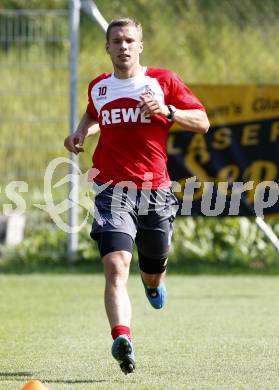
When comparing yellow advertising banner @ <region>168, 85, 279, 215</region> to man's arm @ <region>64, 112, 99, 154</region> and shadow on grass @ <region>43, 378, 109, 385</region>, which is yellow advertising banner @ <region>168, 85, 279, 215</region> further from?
shadow on grass @ <region>43, 378, 109, 385</region>

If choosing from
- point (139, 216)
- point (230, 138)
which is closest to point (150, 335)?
Answer: point (139, 216)

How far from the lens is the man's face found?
6.03 m

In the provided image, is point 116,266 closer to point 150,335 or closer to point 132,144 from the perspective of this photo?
point 132,144

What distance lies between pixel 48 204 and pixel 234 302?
3650 mm

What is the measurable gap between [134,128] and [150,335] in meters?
1.81

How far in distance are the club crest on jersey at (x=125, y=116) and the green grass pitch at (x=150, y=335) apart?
1376 mm

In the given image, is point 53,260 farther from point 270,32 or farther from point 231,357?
point 231,357

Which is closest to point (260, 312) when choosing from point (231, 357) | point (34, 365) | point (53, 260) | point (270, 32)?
point (231, 357)

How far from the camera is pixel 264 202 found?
1136 cm

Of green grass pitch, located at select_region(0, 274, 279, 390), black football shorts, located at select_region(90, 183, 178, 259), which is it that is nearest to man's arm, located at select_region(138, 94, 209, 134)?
black football shorts, located at select_region(90, 183, 178, 259)

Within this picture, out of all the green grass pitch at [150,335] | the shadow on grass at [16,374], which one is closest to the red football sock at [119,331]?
the green grass pitch at [150,335]

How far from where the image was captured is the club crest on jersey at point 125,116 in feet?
19.9

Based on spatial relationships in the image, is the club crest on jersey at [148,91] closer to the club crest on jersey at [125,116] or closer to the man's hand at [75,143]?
the club crest on jersey at [125,116]

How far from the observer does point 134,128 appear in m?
6.08
